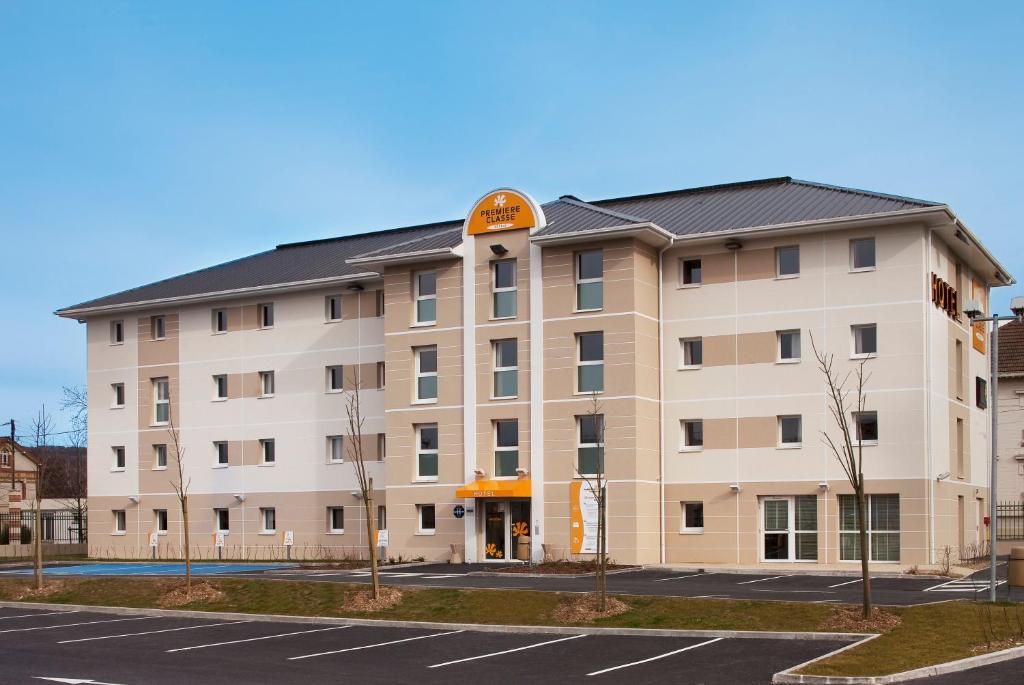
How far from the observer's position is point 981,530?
1658 inches

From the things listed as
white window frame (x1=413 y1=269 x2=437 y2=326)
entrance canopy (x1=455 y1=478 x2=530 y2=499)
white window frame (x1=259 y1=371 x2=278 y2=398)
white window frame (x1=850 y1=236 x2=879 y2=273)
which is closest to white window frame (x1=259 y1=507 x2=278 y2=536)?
white window frame (x1=259 y1=371 x2=278 y2=398)

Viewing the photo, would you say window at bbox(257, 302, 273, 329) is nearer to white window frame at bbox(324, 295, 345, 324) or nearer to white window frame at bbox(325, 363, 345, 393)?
white window frame at bbox(324, 295, 345, 324)

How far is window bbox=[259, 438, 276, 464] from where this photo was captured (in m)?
47.9

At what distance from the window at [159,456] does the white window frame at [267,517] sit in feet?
16.9

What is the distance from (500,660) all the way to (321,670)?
2.99 meters

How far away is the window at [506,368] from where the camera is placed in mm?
40344

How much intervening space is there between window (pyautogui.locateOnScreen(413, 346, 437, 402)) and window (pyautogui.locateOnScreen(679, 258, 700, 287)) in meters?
8.58

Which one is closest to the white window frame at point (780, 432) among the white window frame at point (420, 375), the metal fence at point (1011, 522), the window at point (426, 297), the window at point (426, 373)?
the white window frame at point (420, 375)

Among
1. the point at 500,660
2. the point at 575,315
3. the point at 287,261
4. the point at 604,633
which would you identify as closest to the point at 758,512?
the point at 575,315

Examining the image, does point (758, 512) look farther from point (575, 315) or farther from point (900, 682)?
point (900, 682)

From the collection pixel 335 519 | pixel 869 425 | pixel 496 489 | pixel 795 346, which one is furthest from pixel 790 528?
pixel 335 519

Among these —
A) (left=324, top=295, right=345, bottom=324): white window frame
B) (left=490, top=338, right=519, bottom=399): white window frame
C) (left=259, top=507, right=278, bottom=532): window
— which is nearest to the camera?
(left=490, top=338, right=519, bottom=399): white window frame

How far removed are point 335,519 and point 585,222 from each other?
49.5ft

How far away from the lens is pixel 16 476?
90688mm
